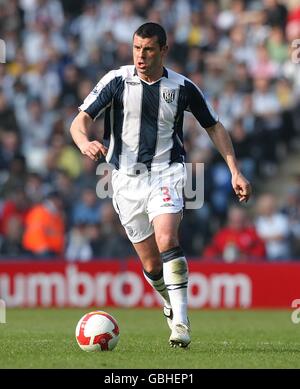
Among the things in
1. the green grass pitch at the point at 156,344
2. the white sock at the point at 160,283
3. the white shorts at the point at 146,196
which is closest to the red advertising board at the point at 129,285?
the green grass pitch at the point at 156,344

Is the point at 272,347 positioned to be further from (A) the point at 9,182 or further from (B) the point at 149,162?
(A) the point at 9,182

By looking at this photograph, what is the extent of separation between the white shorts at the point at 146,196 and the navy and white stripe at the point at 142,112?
94 millimetres

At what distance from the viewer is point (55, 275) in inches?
695

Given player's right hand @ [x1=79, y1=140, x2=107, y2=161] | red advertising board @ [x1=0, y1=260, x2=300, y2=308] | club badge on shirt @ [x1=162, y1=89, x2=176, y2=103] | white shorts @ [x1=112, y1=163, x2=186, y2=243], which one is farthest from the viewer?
red advertising board @ [x1=0, y1=260, x2=300, y2=308]

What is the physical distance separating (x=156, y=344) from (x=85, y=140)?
2.03m

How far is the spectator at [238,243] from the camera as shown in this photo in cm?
1802

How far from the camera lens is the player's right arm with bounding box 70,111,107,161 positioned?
8453 mm

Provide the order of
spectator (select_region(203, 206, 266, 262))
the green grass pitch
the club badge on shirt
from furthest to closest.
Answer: spectator (select_region(203, 206, 266, 262))
the club badge on shirt
the green grass pitch

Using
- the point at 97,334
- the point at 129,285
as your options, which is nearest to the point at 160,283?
the point at 97,334

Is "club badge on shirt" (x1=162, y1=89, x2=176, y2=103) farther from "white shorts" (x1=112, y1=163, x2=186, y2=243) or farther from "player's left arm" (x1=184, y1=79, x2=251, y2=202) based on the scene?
"white shorts" (x1=112, y1=163, x2=186, y2=243)

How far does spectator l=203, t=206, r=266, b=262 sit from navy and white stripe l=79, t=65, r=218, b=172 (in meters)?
8.72

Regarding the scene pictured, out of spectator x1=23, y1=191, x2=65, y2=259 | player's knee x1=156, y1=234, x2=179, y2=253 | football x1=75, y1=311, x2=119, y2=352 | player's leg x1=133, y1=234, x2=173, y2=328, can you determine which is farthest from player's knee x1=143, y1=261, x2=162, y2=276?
spectator x1=23, y1=191, x2=65, y2=259

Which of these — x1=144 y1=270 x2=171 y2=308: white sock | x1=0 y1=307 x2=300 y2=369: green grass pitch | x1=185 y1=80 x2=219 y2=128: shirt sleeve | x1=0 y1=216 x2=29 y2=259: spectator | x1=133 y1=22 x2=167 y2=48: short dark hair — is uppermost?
x1=133 y1=22 x2=167 y2=48: short dark hair
